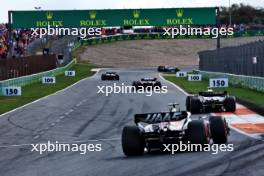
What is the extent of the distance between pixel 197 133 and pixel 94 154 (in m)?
2.34

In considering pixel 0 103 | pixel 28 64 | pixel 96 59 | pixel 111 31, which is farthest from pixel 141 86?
pixel 111 31

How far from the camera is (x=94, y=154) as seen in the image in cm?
1730

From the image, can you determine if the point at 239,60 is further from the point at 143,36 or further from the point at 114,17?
the point at 143,36

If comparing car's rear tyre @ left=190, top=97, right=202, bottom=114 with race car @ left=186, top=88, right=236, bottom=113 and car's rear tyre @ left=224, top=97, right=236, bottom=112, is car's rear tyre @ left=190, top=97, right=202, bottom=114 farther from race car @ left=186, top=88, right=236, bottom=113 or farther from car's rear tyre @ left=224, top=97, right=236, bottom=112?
car's rear tyre @ left=224, top=97, right=236, bottom=112

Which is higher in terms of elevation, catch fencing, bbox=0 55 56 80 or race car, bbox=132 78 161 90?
catch fencing, bbox=0 55 56 80

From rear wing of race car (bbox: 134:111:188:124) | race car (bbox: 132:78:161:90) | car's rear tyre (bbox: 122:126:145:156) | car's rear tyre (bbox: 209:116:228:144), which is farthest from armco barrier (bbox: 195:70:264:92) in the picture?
car's rear tyre (bbox: 122:126:145:156)

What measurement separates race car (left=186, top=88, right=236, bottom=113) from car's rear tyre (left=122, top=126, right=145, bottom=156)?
12.8 meters

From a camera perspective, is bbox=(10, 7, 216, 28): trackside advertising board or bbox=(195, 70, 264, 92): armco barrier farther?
bbox=(10, 7, 216, 28): trackside advertising board

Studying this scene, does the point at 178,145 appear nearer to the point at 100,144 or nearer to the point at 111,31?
the point at 100,144

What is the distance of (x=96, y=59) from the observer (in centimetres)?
11419

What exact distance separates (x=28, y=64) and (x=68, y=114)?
110 feet

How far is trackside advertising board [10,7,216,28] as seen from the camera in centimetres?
6925

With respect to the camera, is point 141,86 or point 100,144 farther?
point 141,86

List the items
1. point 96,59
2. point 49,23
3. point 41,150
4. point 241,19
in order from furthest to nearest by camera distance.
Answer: point 241,19 → point 96,59 → point 49,23 → point 41,150
